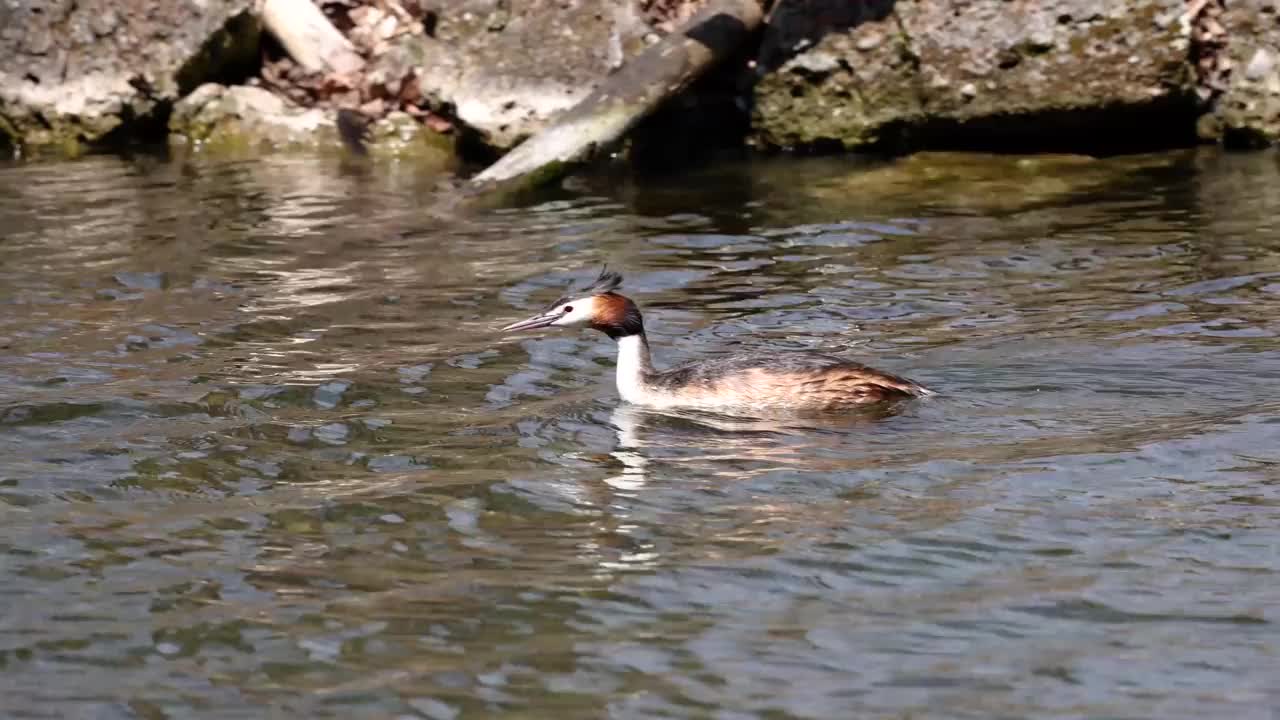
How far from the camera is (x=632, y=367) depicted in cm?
859

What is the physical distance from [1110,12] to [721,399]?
6.81 m

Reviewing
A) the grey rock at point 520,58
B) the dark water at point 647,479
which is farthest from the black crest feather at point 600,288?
the grey rock at point 520,58

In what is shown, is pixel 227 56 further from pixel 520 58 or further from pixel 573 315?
pixel 573 315

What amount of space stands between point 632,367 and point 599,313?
382 mm

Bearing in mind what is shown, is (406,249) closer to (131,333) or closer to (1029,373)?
(131,333)

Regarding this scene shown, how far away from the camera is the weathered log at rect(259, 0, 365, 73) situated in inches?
658

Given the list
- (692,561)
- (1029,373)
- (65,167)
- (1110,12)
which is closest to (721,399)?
(1029,373)

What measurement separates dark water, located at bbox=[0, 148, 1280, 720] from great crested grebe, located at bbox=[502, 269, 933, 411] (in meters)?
0.18

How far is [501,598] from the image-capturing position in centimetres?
585

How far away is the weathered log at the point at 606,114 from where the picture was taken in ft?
45.5

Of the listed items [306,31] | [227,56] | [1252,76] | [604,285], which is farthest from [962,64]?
[227,56]

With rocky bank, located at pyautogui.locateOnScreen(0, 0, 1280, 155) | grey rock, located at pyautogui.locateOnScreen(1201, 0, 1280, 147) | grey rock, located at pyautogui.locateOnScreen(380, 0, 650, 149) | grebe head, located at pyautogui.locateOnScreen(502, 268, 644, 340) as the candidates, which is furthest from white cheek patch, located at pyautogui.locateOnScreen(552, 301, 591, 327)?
grey rock, located at pyautogui.locateOnScreen(1201, 0, 1280, 147)

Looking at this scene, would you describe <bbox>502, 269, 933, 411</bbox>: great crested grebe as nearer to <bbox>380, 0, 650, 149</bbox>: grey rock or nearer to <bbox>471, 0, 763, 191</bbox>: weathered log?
<bbox>471, 0, 763, 191</bbox>: weathered log

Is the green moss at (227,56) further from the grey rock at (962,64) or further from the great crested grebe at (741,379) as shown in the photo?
the great crested grebe at (741,379)
